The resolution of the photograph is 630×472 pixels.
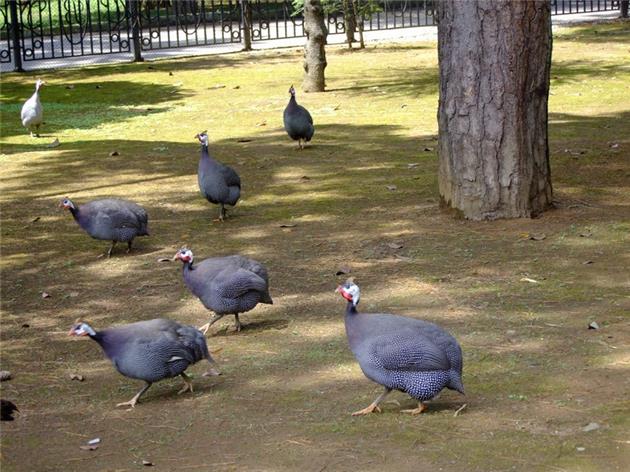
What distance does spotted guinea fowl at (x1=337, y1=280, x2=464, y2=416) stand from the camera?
568 cm

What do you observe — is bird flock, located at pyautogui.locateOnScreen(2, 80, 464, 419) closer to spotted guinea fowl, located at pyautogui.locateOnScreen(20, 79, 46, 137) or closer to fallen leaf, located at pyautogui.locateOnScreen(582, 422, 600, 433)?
fallen leaf, located at pyautogui.locateOnScreen(582, 422, 600, 433)

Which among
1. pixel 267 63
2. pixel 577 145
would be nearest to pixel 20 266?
pixel 577 145

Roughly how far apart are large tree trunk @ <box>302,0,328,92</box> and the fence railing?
4.80 metres

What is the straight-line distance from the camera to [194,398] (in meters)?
6.42

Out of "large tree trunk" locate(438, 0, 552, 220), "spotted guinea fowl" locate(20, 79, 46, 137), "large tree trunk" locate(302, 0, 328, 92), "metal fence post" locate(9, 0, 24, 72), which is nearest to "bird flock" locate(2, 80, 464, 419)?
"large tree trunk" locate(438, 0, 552, 220)

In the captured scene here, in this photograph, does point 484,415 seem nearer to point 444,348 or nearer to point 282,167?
point 444,348

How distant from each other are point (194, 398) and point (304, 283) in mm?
2226

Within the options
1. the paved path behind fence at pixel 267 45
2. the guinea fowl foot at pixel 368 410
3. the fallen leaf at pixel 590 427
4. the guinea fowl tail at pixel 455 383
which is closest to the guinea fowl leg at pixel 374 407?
the guinea fowl foot at pixel 368 410

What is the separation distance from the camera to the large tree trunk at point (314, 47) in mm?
16516

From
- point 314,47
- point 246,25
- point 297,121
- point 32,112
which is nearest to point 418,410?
point 297,121

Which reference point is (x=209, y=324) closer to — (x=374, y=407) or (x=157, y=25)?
(x=374, y=407)

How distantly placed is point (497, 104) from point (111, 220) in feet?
11.3

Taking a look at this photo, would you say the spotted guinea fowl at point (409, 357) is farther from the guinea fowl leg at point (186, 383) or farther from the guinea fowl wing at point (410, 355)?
the guinea fowl leg at point (186, 383)

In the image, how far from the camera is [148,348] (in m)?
6.30
